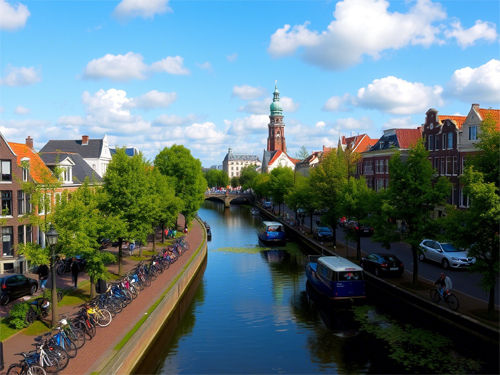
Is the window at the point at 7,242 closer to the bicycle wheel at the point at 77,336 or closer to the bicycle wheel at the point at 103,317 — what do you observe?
the bicycle wheel at the point at 103,317

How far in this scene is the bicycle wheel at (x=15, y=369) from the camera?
47.1 feet

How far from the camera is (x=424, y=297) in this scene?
25.2 meters

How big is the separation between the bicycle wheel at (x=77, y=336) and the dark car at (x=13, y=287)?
7.47 metres

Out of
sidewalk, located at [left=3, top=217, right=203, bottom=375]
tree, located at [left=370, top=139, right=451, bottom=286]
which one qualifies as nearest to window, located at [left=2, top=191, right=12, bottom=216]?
sidewalk, located at [left=3, top=217, right=203, bottom=375]

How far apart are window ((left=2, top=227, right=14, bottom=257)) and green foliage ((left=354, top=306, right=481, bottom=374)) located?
23.4 m

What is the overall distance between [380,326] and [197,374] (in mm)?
10446

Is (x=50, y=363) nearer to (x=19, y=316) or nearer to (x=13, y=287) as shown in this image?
(x=19, y=316)

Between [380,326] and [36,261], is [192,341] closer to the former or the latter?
[36,261]

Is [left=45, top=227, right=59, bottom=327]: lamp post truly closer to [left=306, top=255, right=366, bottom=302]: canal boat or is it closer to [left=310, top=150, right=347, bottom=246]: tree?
[left=306, top=255, right=366, bottom=302]: canal boat

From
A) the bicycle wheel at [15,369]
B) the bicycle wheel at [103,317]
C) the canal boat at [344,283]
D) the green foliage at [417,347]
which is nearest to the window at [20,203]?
the bicycle wheel at [103,317]

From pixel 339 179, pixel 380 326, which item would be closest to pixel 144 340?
pixel 380 326

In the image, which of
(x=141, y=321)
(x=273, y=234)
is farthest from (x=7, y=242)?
(x=273, y=234)

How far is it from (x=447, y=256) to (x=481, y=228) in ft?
42.1

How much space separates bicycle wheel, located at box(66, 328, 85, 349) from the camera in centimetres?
1731
